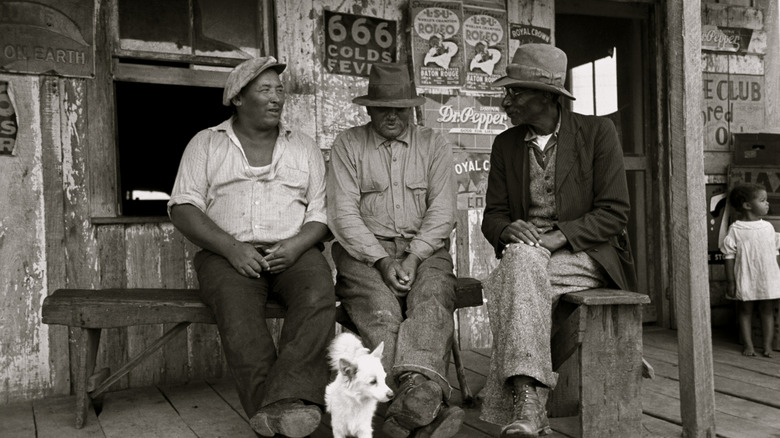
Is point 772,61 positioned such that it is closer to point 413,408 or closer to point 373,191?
point 373,191

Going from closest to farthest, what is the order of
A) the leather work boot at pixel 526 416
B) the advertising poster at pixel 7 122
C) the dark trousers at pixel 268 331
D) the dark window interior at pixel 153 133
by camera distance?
the leather work boot at pixel 526 416 → the dark trousers at pixel 268 331 → the advertising poster at pixel 7 122 → the dark window interior at pixel 153 133

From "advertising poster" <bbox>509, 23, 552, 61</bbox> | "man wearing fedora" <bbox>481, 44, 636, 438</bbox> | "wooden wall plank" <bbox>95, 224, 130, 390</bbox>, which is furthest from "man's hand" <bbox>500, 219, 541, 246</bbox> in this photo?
"wooden wall plank" <bbox>95, 224, 130, 390</bbox>

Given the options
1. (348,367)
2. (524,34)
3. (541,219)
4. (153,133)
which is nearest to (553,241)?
(541,219)

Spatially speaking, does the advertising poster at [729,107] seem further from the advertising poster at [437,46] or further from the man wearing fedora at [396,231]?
the man wearing fedora at [396,231]

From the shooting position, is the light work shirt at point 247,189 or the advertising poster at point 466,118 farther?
the advertising poster at point 466,118

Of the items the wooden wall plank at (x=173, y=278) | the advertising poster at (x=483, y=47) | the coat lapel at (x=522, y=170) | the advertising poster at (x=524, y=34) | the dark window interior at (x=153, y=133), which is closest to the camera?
the coat lapel at (x=522, y=170)

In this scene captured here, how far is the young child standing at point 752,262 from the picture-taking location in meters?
4.71

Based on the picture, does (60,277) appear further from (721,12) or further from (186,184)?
(721,12)

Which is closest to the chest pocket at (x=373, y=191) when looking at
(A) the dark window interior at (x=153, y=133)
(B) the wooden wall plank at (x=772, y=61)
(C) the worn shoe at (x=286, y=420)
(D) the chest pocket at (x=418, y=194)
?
(D) the chest pocket at (x=418, y=194)

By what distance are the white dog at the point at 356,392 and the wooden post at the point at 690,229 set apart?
142 cm

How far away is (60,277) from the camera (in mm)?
3916

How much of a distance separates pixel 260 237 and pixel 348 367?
1.10 m

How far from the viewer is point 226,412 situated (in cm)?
359

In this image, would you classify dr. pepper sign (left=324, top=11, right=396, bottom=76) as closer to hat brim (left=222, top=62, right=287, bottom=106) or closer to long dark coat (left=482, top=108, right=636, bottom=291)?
hat brim (left=222, top=62, right=287, bottom=106)
